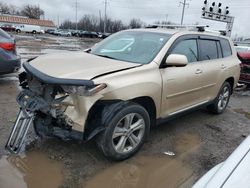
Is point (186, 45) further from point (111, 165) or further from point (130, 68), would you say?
point (111, 165)

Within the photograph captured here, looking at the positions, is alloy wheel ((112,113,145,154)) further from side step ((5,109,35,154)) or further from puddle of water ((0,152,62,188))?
side step ((5,109,35,154))

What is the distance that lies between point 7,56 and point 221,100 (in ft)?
16.9

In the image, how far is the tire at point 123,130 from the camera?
10.4 feet

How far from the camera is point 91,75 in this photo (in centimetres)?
310

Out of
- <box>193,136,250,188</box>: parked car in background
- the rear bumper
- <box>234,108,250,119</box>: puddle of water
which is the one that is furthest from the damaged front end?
<box>234,108,250,119</box>: puddle of water

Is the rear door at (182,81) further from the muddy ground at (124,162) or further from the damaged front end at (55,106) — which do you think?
the damaged front end at (55,106)

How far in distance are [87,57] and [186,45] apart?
5.46 ft

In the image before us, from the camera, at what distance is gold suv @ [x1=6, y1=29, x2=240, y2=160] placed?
122 inches

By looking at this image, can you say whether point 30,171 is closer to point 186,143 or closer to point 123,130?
point 123,130

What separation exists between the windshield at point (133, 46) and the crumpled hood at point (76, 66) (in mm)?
268

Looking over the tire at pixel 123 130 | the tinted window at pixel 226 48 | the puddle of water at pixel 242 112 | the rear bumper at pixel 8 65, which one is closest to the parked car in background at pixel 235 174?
the tire at pixel 123 130

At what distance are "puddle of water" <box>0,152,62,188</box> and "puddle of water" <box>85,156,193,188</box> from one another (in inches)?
17.8

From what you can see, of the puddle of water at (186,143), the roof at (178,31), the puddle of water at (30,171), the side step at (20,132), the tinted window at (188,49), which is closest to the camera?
the puddle of water at (30,171)

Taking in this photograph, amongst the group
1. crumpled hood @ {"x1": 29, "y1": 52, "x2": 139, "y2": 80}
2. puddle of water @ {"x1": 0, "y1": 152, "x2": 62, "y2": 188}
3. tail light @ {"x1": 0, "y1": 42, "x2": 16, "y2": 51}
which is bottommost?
puddle of water @ {"x1": 0, "y1": 152, "x2": 62, "y2": 188}
